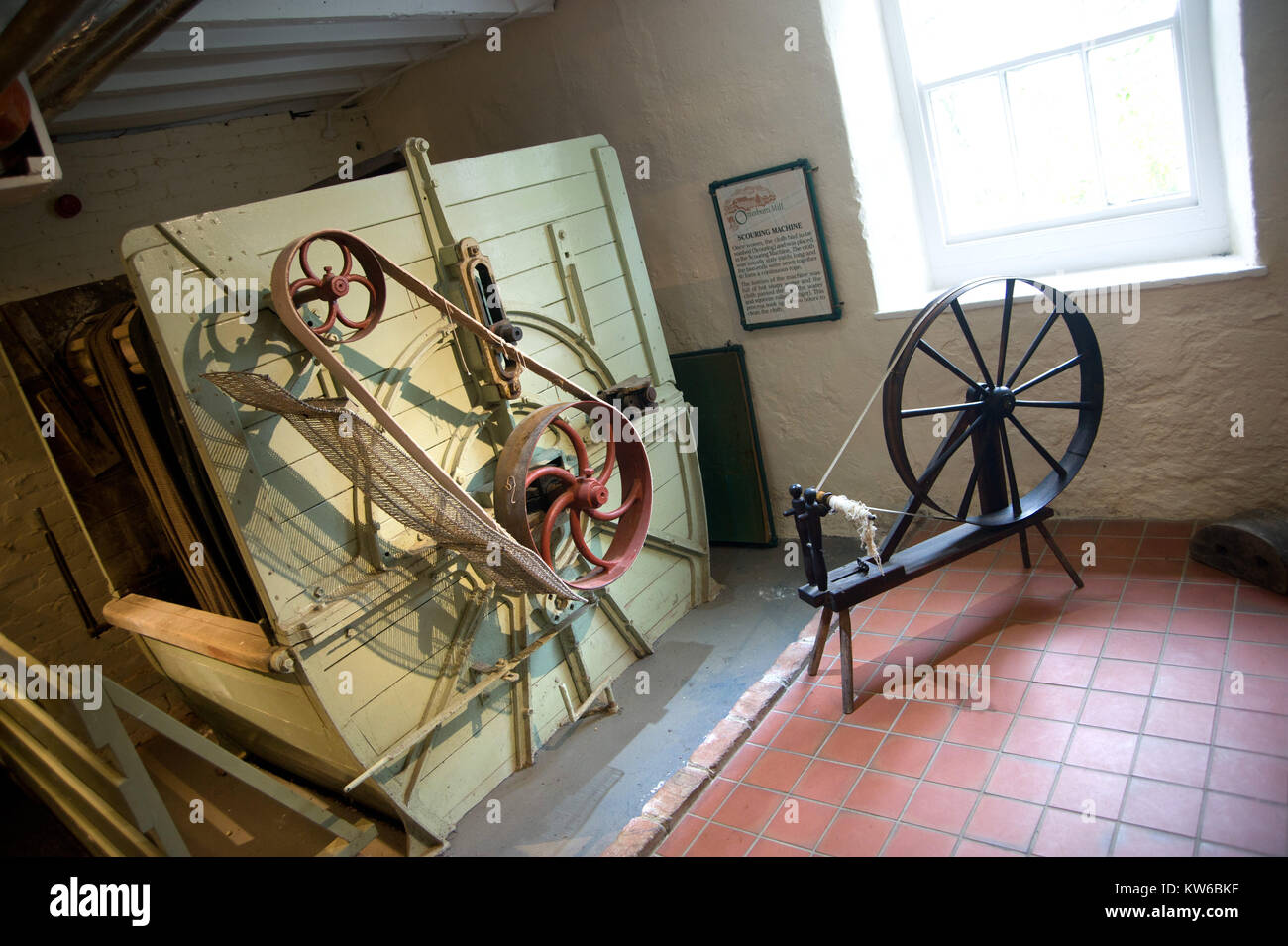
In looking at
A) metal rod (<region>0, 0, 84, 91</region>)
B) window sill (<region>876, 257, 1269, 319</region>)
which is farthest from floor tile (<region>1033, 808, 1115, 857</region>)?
metal rod (<region>0, 0, 84, 91</region>)

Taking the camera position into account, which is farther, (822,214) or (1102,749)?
(822,214)

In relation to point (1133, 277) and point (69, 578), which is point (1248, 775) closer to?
point (1133, 277)

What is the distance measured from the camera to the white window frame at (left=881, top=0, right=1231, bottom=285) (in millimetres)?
3535

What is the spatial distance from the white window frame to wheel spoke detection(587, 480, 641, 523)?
7.11 feet

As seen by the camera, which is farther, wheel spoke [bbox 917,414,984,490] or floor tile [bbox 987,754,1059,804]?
wheel spoke [bbox 917,414,984,490]

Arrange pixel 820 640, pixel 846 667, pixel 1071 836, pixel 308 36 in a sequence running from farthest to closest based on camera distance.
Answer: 1. pixel 308 36
2. pixel 820 640
3. pixel 846 667
4. pixel 1071 836

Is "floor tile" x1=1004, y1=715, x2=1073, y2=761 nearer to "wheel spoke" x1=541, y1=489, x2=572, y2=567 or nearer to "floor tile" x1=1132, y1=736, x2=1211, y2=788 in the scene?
"floor tile" x1=1132, y1=736, x2=1211, y2=788

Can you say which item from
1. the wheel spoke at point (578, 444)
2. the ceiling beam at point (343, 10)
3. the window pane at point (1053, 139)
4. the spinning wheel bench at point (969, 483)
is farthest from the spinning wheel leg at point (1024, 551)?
the ceiling beam at point (343, 10)

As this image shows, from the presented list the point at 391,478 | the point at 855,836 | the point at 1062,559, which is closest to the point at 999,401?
the point at 1062,559

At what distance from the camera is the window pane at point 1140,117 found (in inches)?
142

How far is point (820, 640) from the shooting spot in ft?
11.2

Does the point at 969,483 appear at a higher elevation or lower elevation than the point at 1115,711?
higher

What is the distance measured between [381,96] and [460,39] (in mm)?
974

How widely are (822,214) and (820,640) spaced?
218cm
